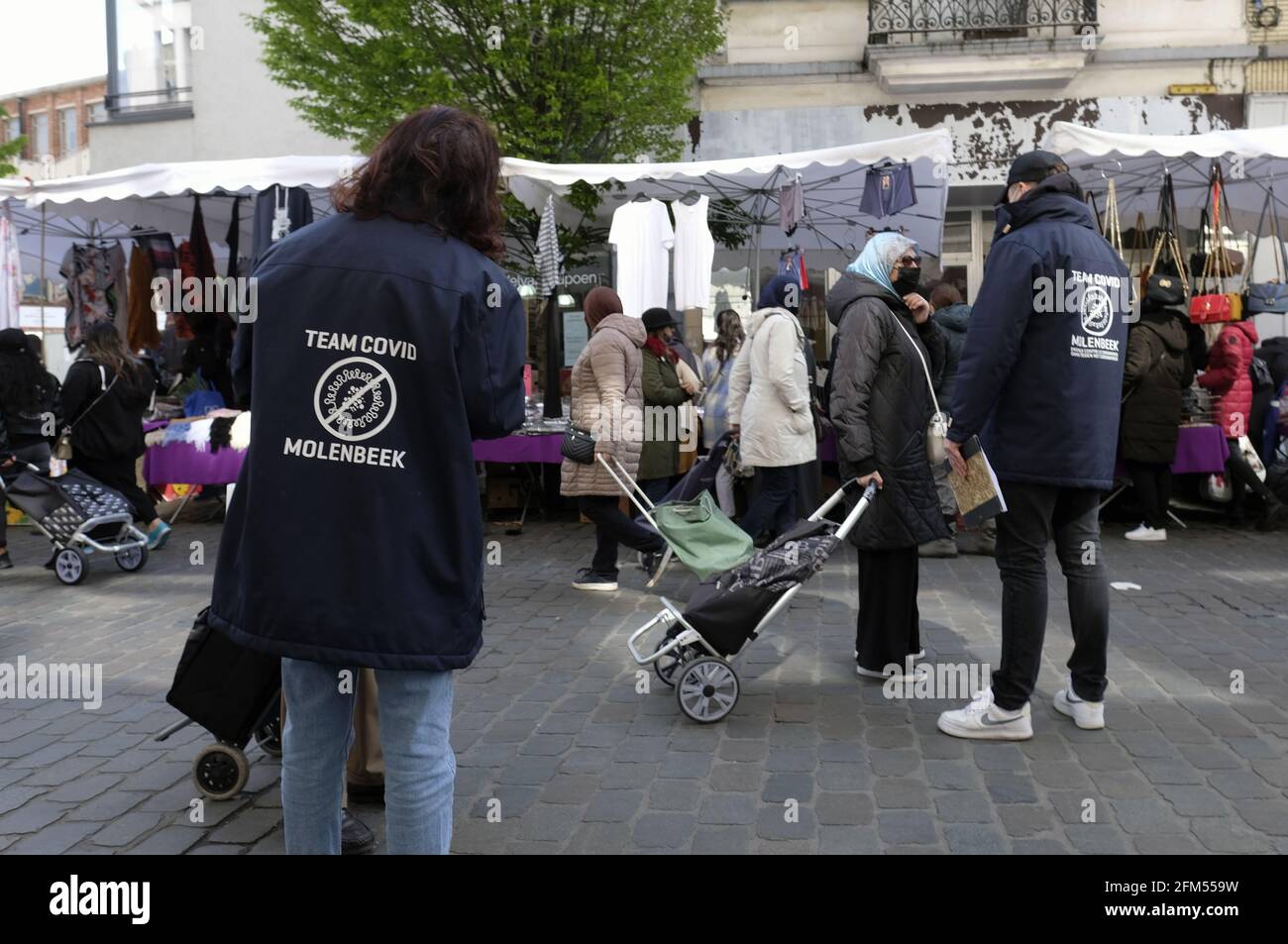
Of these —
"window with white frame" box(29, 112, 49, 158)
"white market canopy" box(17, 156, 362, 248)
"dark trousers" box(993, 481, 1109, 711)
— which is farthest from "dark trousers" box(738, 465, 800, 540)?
"window with white frame" box(29, 112, 49, 158)

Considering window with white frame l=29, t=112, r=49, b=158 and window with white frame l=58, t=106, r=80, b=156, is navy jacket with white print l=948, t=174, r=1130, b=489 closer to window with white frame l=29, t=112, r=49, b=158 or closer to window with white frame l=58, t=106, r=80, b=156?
window with white frame l=58, t=106, r=80, b=156

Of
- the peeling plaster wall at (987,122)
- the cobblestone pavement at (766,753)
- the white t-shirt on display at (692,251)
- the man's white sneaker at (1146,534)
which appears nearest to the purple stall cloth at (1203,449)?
the man's white sneaker at (1146,534)

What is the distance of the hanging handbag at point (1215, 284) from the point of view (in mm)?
10039

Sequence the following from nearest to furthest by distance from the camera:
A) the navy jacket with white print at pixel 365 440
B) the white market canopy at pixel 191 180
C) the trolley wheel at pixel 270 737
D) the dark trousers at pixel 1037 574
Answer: the navy jacket with white print at pixel 365 440 → the trolley wheel at pixel 270 737 → the dark trousers at pixel 1037 574 → the white market canopy at pixel 191 180

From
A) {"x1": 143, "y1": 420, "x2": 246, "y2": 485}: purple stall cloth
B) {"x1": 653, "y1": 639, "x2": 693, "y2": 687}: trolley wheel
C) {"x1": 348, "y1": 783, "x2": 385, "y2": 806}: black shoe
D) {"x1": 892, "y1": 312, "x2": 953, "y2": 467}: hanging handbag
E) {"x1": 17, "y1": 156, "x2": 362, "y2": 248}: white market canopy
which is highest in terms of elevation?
{"x1": 17, "y1": 156, "x2": 362, "y2": 248}: white market canopy

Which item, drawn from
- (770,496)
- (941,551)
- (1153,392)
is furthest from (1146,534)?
(770,496)

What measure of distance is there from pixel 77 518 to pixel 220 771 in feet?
17.1

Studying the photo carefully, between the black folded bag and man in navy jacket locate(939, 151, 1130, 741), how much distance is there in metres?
2.62

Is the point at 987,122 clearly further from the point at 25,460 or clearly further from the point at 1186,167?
the point at 25,460

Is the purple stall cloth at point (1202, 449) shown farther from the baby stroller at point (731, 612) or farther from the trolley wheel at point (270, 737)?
the trolley wheel at point (270, 737)

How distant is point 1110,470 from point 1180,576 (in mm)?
4068

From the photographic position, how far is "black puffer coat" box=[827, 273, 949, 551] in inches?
213

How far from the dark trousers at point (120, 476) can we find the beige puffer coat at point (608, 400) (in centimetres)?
375

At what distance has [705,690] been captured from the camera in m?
5.01
